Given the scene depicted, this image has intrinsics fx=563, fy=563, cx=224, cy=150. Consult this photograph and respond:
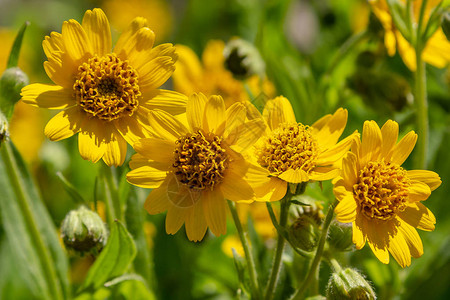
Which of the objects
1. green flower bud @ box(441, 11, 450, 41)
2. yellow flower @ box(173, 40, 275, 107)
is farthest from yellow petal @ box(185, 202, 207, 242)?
yellow flower @ box(173, 40, 275, 107)

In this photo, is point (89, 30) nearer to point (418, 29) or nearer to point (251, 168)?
point (251, 168)

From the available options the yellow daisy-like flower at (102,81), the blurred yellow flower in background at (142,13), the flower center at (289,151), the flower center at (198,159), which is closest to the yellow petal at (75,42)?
the yellow daisy-like flower at (102,81)

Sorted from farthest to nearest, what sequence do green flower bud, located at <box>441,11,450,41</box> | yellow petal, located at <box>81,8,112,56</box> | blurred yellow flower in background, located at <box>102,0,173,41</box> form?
blurred yellow flower in background, located at <box>102,0,173,41</box>
green flower bud, located at <box>441,11,450,41</box>
yellow petal, located at <box>81,8,112,56</box>

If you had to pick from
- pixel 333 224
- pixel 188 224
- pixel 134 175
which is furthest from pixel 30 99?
pixel 333 224

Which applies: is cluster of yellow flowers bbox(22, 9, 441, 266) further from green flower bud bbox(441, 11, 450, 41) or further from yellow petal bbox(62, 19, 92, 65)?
green flower bud bbox(441, 11, 450, 41)

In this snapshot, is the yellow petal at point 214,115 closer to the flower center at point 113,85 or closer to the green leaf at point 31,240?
the flower center at point 113,85

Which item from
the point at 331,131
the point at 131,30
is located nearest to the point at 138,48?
the point at 131,30
